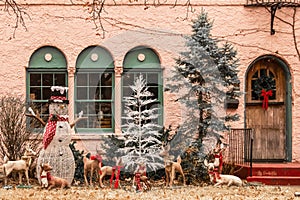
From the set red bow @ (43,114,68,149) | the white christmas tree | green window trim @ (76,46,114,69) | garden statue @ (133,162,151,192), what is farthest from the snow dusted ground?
green window trim @ (76,46,114,69)

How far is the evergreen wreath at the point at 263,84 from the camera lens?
18.1m

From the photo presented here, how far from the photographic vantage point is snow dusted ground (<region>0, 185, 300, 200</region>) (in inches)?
515

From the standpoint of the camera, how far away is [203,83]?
16.3 m

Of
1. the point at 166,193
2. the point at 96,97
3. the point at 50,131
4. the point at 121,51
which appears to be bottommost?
the point at 166,193

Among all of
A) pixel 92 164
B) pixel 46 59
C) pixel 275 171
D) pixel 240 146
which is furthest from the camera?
pixel 46 59

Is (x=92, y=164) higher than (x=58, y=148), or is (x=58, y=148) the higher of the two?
(x=58, y=148)

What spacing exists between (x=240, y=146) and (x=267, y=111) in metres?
1.35

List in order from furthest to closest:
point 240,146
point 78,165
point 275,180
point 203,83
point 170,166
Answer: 1. point 240,146
2. point 203,83
3. point 78,165
4. point 275,180
5. point 170,166

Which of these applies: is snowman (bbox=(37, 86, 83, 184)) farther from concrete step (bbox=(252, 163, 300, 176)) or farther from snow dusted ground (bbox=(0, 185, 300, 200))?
concrete step (bbox=(252, 163, 300, 176))

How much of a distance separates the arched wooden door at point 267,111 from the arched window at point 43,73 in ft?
15.5

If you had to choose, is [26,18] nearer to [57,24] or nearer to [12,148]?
[57,24]

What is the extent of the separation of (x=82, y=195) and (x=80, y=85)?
196 inches

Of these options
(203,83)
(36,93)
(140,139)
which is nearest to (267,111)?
(203,83)

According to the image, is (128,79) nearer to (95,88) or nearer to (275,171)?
(95,88)
